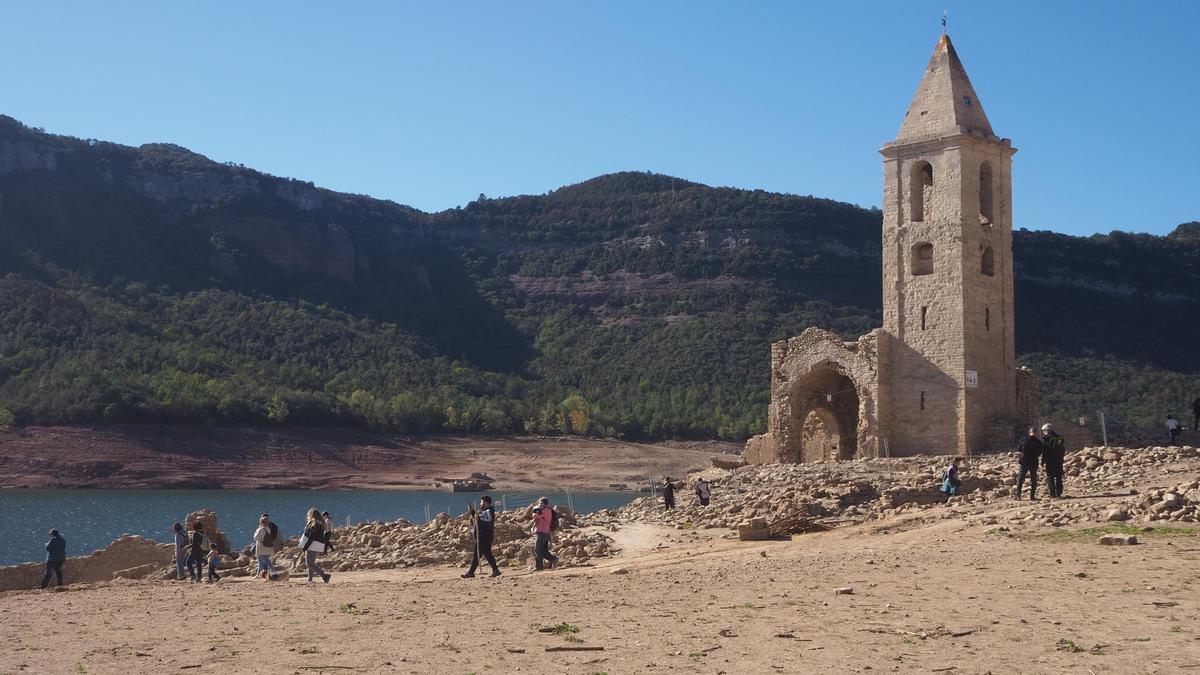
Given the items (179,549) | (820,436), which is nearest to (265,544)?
(179,549)

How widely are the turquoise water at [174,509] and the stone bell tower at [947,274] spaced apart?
9984 mm

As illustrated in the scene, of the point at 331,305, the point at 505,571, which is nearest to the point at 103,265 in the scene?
the point at 331,305

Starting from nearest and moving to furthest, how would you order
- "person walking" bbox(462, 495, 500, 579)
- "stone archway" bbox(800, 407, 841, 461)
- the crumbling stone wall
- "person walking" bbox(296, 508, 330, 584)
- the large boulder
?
"person walking" bbox(462, 495, 500, 579) < "person walking" bbox(296, 508, 330, 584) < the crumbling stone wall < the large boulder < "stone archway" bbox(800, 407, 841, 461)

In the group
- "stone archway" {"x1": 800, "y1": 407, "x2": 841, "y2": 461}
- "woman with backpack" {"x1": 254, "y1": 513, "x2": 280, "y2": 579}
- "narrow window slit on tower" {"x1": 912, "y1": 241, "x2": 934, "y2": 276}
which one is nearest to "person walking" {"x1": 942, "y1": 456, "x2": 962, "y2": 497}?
"narrow window slit on tower" {"x1": 912, "y1": 241, "x2": 934, "y2": 276}

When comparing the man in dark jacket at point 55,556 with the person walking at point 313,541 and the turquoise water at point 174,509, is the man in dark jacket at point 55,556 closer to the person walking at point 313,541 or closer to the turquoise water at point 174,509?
the person walking at point 313,541

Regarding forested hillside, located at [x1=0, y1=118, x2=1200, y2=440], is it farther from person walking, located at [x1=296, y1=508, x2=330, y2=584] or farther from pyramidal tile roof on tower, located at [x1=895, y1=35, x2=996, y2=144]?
person walking, located at [x1=296, y1=508, x2=330, y2=584]

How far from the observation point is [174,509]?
5794 cm

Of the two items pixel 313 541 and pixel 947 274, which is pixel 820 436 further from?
pixel 313 541

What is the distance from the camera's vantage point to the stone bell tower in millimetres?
31562

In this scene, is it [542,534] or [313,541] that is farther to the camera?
[542,534]

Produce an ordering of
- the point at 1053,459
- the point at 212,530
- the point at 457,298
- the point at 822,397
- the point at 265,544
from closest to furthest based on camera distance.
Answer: the point at 1053,459 → the point at 265,544 → the point at 212,530 → the point at 822,397 → the point at 457,298

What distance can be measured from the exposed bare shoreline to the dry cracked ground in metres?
59.4

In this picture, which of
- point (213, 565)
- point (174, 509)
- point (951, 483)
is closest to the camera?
point (213, 565)

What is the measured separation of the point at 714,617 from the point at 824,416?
25.1 m
